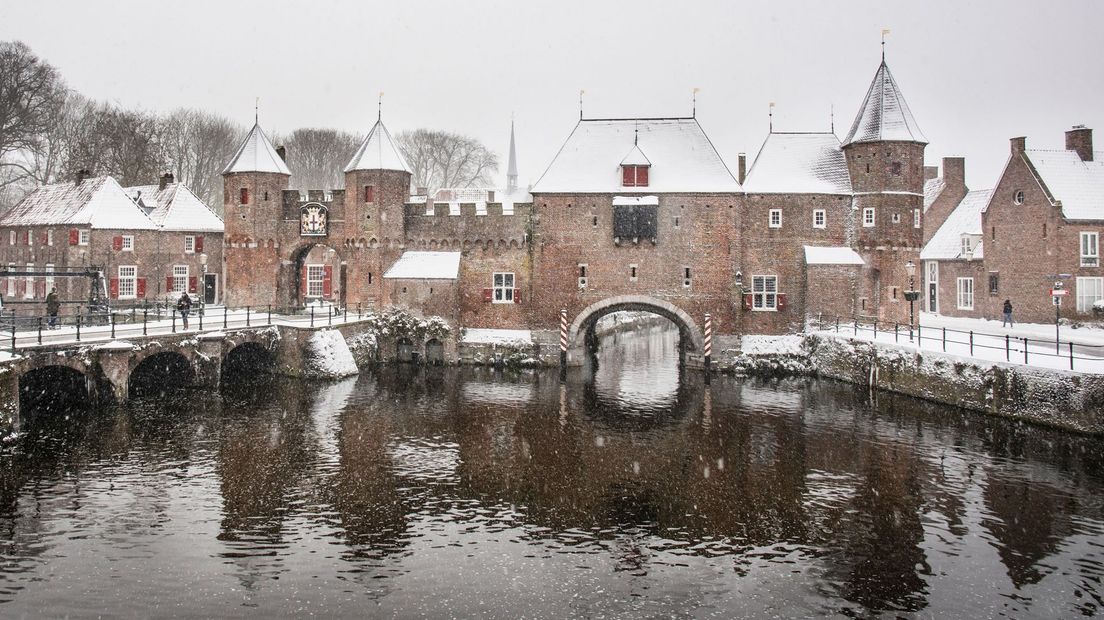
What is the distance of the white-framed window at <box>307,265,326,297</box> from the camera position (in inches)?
1483

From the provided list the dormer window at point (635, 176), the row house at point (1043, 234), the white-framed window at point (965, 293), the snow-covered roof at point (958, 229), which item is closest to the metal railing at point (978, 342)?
the row house at point (1043, 234)

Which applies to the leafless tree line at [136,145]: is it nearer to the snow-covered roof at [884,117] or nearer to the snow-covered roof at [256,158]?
the snow-covered roof at [256,158]

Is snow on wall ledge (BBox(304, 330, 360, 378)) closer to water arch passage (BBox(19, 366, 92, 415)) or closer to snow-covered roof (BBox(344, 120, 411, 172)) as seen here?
water arch passage (BBox(19, 366, 92, 415))

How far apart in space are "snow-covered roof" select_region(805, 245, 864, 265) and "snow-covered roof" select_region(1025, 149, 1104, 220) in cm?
976

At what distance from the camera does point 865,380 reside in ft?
87.6

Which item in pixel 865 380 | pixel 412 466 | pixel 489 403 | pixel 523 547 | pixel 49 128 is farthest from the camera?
pixel 49 128

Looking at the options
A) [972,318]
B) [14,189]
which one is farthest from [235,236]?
[972,318]

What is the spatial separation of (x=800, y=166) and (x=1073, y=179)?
11937 mm

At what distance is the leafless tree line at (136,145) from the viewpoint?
36.5m

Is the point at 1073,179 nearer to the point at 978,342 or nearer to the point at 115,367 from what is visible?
the point at 978,342

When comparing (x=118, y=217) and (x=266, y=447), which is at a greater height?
(x=118, y=217)

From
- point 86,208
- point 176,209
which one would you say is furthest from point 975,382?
point 86,208

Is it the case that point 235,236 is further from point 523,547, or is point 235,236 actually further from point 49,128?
point 523,547

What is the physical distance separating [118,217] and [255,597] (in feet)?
101
